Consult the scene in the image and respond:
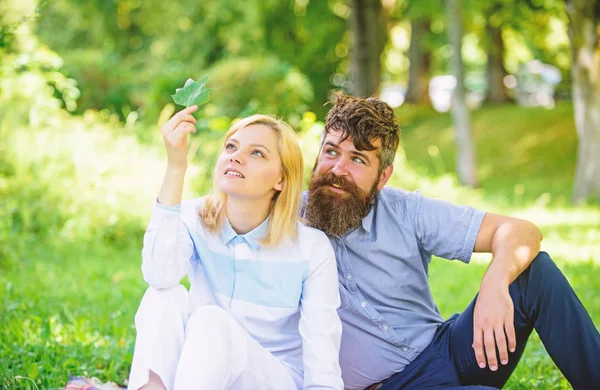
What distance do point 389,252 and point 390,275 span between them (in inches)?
4.2

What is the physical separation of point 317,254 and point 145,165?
581 centimetres

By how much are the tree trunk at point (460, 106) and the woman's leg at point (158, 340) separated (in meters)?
11.8

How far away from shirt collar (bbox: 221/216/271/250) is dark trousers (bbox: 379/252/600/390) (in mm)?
889

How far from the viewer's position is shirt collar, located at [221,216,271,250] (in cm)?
322

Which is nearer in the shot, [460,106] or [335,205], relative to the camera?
[335,205]

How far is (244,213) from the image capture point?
3281 mm

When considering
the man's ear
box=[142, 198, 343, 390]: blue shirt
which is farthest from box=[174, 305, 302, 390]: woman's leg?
the man's ear

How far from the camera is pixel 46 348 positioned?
4.15 m

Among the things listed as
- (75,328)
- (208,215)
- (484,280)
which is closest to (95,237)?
(75,328)

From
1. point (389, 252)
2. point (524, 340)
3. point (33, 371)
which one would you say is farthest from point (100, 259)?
point (524, 340)

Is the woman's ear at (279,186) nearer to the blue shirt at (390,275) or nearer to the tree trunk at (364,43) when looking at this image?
the blue shirt at (390,275)

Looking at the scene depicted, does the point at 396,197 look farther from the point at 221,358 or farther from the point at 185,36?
the point at 185,36

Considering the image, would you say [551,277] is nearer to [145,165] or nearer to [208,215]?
[208,215]

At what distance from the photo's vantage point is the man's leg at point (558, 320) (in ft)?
9.99
